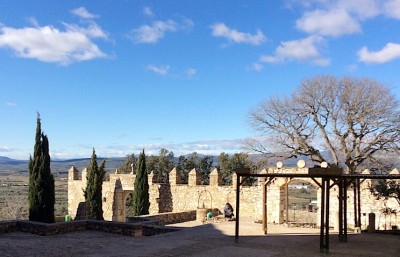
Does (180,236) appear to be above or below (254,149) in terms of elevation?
below

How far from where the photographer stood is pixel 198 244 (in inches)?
471

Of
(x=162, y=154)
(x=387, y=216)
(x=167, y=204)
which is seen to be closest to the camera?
(x=387, y=216)

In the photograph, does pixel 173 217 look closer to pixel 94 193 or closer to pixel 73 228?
pixel 94 193

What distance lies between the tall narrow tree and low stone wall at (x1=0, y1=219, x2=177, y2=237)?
10.8ft

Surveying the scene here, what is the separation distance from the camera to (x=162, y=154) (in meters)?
41.3

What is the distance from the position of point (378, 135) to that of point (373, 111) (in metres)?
1.34

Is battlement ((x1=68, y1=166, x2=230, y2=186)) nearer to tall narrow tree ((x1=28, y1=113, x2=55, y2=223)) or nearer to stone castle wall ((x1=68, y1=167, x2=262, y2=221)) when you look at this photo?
stone castle wall ((x1=68, y1=167, x2=262, y2=221))

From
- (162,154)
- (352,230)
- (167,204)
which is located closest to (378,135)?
(352,230)

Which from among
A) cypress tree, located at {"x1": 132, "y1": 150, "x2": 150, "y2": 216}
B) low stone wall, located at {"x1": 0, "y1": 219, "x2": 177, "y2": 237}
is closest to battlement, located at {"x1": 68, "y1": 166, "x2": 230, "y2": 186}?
cypress tree, located at {"x1": 132, "y1": 150, "x2": 150, "y2": 216}

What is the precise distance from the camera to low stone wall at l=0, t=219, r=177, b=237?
46.8 feet

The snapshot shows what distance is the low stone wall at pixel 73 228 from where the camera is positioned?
14273 mm

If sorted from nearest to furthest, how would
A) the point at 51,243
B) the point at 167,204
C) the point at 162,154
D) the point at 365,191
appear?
the point at 51,243, the point at 365,191, the point at 167,204, the point at 162,154

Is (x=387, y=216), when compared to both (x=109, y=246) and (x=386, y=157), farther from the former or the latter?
(x=109, y=246)

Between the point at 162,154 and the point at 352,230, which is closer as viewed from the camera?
the point at 352,230
